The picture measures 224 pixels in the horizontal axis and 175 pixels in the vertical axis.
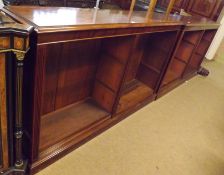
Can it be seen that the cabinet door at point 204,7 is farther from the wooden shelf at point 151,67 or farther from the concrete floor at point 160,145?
the wooden shelf at point 151,67

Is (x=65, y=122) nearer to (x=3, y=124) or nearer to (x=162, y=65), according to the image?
(x=3, y=124)

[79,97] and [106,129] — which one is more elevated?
[79,97]

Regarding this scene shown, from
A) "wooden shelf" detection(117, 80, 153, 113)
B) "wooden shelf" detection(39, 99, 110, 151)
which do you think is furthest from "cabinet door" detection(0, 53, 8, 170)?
"wooden shelf" detection(117, 80, 153, 113)


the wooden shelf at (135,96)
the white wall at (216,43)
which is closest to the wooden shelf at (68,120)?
the wooden shelf at (135,96)

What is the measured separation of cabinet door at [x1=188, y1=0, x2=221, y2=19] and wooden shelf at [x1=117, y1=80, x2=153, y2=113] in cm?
246

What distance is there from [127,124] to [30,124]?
105 centimetres

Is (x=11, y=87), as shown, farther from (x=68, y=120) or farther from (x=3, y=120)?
(x=68, y=120)

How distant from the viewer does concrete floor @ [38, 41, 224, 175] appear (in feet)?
5.36

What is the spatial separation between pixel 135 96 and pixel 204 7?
282 centimetres

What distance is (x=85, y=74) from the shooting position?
77.7 inches

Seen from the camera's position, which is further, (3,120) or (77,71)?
(77,71)

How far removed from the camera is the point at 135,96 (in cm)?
243

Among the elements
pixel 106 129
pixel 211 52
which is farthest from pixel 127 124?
pixel 211 52

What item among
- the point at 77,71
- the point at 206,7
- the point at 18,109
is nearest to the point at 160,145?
the point at 77,71
